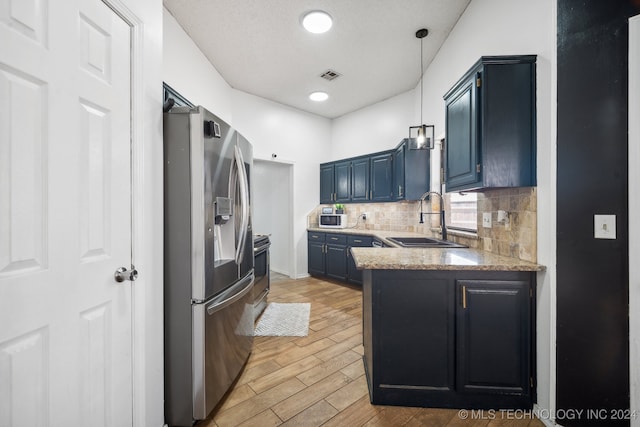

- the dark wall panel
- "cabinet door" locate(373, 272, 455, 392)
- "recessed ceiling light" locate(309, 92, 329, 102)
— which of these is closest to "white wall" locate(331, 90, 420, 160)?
"recessed ceiling light" locate(309, 92, 329, 102)

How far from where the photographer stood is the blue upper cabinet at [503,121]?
1.64 metres

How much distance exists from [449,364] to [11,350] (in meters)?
2.00

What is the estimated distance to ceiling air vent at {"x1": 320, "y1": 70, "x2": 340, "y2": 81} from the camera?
11.8 ft

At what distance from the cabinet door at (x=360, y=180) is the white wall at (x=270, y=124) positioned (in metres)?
0.86

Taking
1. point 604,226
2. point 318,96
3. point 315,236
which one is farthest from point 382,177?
point 604,226

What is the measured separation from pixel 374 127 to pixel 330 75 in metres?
1.28

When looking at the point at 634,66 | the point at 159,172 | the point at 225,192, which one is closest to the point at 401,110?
the point at 634,66

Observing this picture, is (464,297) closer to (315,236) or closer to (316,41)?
(316,41)

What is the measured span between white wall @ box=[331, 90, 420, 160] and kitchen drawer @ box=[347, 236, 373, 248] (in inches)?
62.0

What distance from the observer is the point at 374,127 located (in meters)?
4.55

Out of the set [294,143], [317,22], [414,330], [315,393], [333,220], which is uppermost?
[317,22]

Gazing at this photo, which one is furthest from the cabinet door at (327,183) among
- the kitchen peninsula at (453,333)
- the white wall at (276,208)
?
the kitchen peninsula at (453,333)

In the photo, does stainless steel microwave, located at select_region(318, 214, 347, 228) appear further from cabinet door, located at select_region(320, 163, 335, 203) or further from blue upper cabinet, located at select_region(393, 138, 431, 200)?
blue upper cabinet, located at select_region(393, 138, 431, 200)

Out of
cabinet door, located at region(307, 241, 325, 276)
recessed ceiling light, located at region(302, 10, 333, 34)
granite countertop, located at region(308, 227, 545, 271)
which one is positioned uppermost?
recessed ceiling light, located at region(302, 10, 333, 34)
